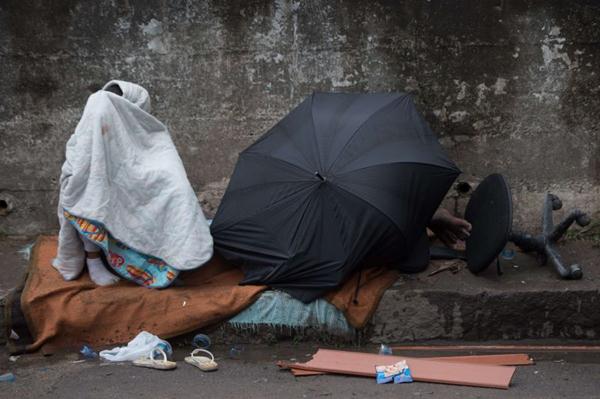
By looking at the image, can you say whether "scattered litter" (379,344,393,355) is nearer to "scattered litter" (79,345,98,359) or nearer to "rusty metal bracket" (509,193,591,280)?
"rusty metal bracket" (509,193,591,280)

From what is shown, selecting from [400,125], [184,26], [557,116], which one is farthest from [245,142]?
[557,116]

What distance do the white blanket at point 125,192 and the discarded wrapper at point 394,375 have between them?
3.78 ft

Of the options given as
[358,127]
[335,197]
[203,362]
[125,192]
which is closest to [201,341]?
[203,362]

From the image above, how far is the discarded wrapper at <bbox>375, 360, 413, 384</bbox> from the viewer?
4.02 meters

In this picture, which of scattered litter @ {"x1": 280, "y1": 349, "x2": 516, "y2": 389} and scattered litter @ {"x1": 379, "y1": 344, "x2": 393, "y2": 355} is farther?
scattered litter @ {"x1": 379, "y1": 344, "x2": 393, "y2": 355}

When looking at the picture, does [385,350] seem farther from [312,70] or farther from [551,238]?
[312,70]

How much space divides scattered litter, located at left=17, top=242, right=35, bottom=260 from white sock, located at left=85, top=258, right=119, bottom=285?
2.36 ft

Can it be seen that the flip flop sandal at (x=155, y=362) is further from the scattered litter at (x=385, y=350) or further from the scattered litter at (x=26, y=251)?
the scattered litter at (x=26, y=251)

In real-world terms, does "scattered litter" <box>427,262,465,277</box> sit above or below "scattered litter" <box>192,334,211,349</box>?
above

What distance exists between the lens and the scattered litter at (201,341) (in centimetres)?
452

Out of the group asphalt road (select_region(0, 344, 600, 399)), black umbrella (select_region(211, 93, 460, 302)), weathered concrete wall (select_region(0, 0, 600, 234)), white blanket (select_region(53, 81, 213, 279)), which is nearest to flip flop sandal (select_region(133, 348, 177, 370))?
asphalt road (select_region(0, 344, 600, 399))

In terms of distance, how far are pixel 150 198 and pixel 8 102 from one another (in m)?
1.34

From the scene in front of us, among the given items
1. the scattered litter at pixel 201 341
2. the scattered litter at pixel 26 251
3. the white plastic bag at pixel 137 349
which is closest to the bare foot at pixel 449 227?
the scattered litter at pixel 201 341

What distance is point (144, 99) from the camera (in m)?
4.82
